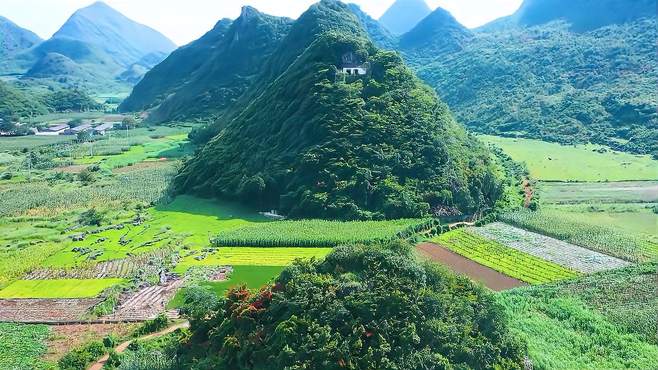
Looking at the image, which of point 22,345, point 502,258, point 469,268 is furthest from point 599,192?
point 22,345

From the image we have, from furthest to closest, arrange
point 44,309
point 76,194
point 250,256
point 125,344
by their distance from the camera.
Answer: point 76,194 → point 250,256 → point 44,309 → point 125,344

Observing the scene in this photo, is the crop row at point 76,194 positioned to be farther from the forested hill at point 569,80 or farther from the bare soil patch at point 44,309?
the forested hill at point 569,80

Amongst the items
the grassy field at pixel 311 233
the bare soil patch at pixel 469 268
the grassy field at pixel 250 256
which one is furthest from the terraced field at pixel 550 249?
the grassy field at pixel 250 256

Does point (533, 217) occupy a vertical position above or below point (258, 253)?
above

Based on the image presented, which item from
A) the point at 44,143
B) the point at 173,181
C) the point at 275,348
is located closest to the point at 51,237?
the point at 173,181

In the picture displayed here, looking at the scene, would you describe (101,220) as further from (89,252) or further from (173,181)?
(173,181)

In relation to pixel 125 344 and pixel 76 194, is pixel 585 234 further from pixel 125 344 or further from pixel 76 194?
pixel 76 194
